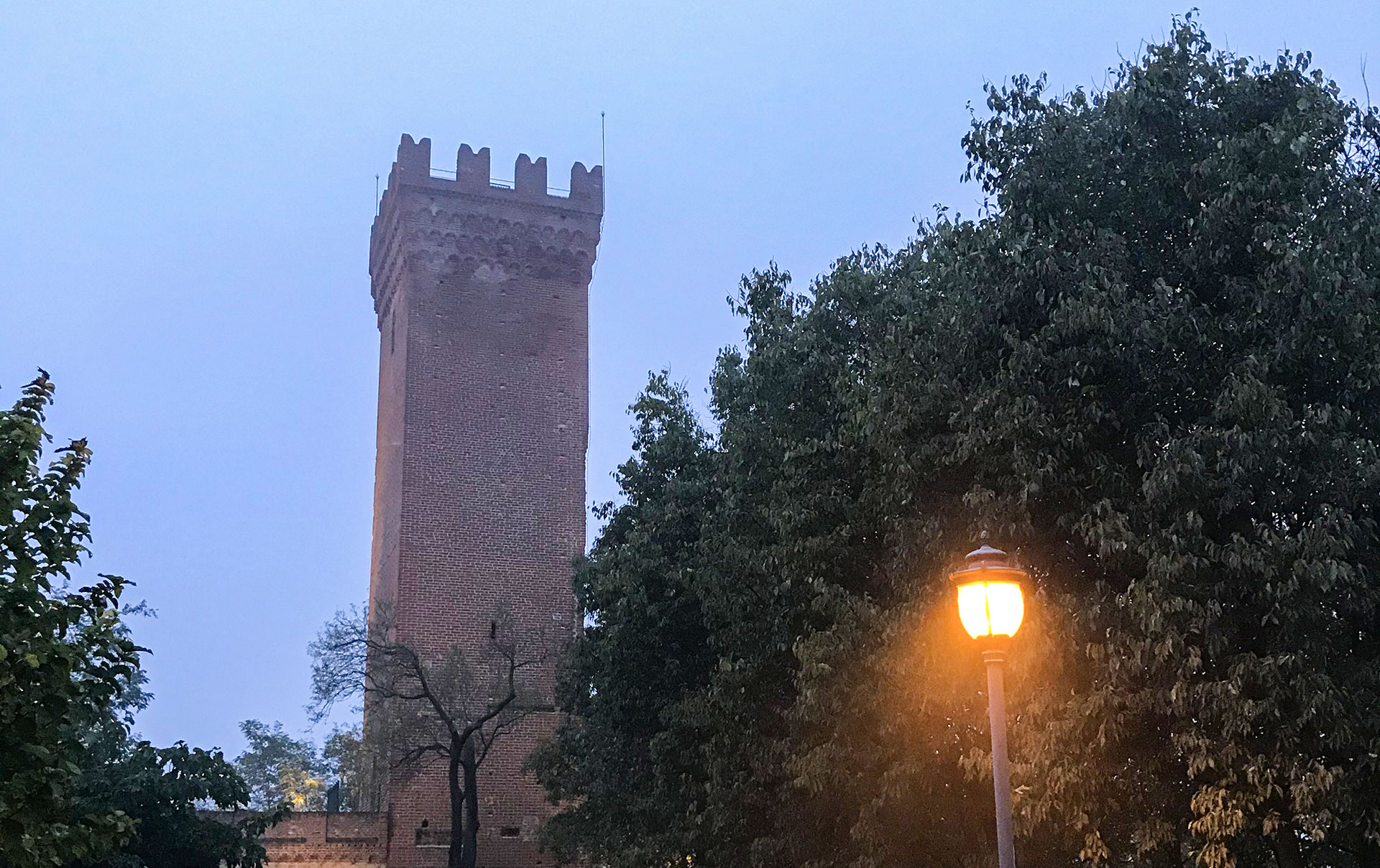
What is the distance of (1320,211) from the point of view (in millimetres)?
12953

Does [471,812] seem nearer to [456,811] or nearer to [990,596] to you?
[456,811]

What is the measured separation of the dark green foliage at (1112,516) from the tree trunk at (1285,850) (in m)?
0.03

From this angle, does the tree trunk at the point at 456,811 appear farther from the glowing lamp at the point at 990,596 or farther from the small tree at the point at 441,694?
the glowing lamp at the point at 990,596

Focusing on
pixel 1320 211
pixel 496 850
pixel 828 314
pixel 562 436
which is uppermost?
pixel 562 436

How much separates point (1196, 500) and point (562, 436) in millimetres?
28333

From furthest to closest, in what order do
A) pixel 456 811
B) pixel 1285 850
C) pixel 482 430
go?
pixel 482 430
pixel 456 811
pixel 1285 850

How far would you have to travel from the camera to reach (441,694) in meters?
33.3

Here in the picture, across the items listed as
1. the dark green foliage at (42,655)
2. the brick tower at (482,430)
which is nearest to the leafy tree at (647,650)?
the dark green foliage at (42,655)

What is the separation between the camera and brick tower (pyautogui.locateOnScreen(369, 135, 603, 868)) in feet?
117

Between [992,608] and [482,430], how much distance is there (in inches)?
1225

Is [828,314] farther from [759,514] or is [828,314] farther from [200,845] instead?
[200,845]

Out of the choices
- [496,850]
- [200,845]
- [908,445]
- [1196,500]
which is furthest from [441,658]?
[1196,500]

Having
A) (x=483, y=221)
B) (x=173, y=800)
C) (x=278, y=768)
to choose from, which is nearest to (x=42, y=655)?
(x=173, y=800)

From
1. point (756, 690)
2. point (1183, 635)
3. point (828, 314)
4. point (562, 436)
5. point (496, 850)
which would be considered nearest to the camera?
point (1183, 635)
